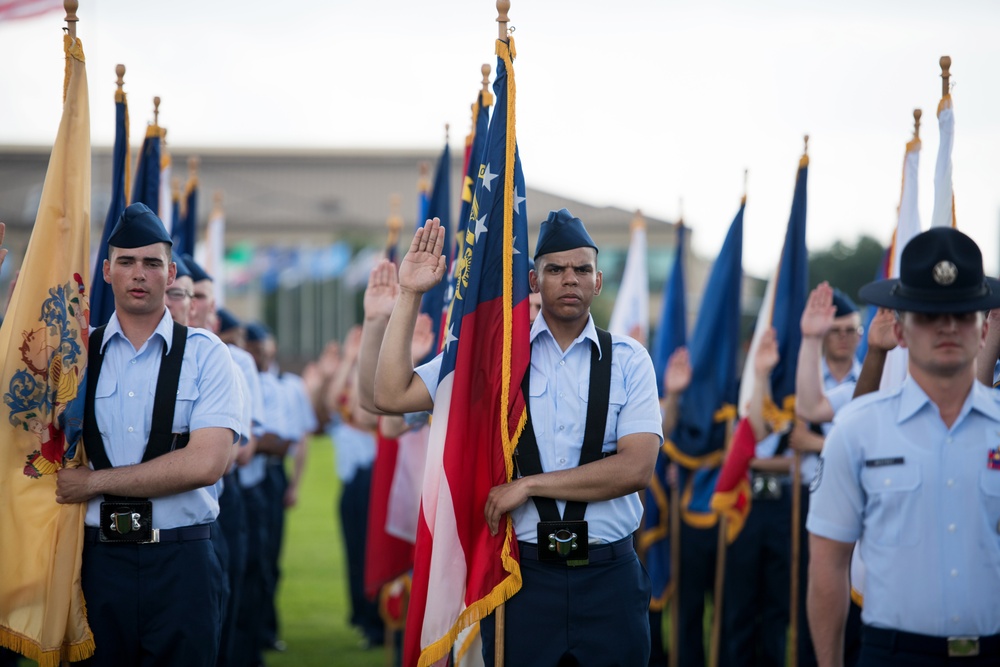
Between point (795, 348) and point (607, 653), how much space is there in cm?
415

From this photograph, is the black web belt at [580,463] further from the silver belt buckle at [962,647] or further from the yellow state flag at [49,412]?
the yellow state flag at [49,412]

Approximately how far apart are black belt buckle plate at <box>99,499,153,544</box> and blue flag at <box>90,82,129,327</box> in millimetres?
1331

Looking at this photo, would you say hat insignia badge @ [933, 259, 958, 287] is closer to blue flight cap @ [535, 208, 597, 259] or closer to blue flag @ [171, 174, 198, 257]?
blue flight cap @ [535, 208, 597, 259]

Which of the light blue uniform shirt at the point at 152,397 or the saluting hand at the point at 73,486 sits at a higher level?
the light blue uniform shirt at the point at 152,397

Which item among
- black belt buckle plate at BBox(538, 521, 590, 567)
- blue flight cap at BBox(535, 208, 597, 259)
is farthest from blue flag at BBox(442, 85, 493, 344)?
black belt buckle plate at BBox(538, 521, 590, 567)

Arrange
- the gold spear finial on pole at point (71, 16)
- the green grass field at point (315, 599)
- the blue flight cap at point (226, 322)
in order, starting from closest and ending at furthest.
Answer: the gold spear finial on pole at point (71, 16), the blue flight cap at point (226, 322), the green grass field at point (315, 599)

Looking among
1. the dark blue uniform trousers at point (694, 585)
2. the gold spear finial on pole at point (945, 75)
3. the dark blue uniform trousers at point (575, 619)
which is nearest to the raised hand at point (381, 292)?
the dark blue uniform trousers at point (575, 619)

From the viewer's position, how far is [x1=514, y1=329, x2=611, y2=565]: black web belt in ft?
15.2

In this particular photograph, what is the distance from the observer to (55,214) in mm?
5398

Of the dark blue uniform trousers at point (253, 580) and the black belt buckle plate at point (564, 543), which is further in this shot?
the dark blue uniform trousers at point (253, 580)

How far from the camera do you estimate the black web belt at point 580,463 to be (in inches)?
182

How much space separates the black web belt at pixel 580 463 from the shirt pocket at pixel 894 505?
1267 mm

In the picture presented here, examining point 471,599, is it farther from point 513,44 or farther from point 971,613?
point 513,44

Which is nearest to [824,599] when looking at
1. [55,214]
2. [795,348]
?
[55,214]
